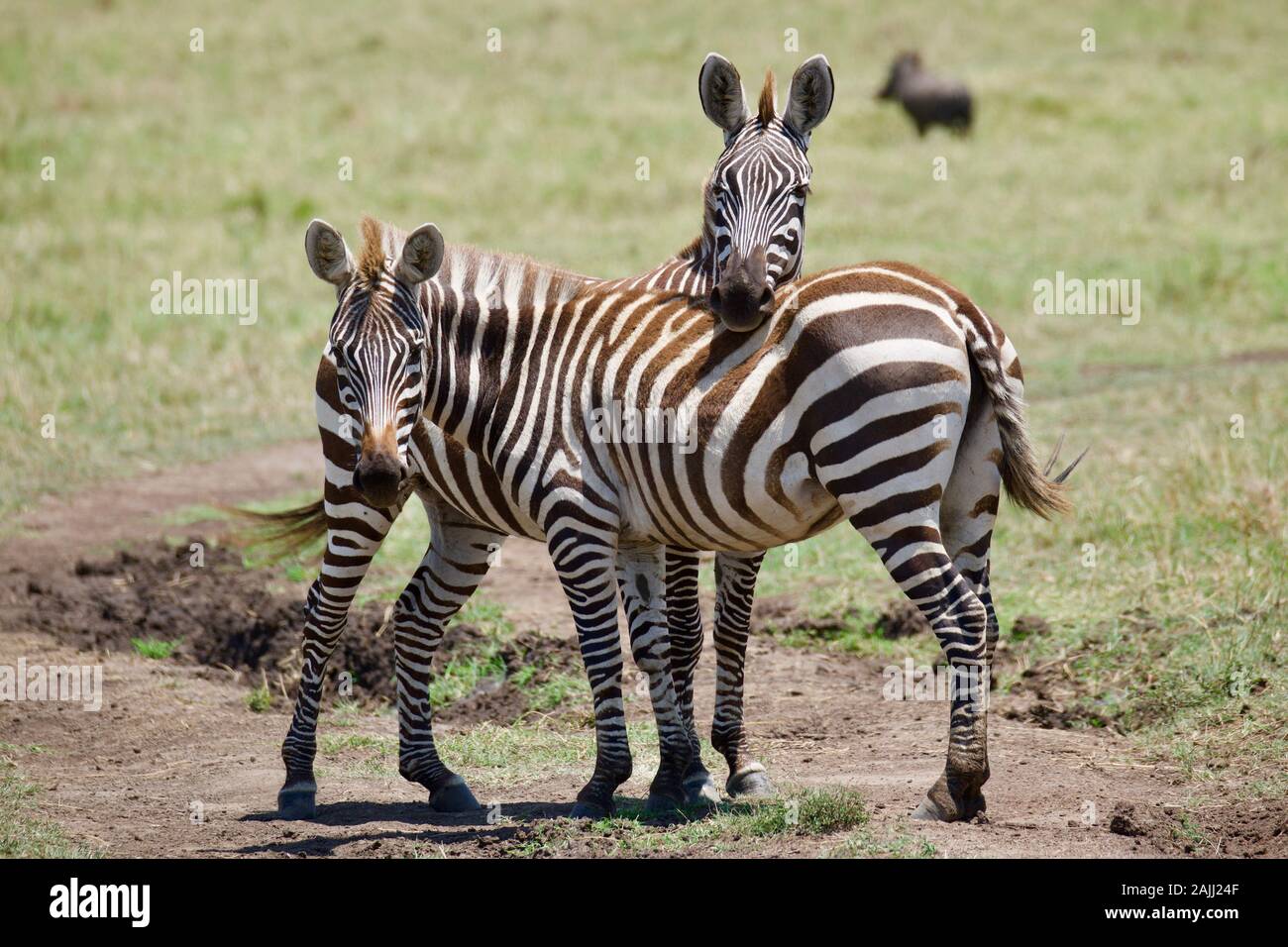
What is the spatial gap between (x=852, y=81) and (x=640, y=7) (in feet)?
25.3

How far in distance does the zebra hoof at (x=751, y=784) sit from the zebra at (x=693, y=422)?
38 centimetres

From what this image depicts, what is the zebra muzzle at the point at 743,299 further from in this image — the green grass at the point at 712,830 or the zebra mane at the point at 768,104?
the green grass at the point at 712,830

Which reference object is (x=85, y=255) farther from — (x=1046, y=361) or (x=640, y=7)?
(x=640, y=7)

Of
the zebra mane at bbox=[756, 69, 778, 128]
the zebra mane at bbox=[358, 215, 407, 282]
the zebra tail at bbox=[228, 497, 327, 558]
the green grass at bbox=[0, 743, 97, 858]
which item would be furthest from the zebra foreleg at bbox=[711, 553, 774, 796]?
the green grass at bbox=[0, 743, 97, 858]

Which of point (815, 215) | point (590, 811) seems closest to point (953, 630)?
point (590, 811)

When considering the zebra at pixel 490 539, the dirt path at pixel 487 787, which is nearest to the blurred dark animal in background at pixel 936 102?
the dirt path at pixel 487 787

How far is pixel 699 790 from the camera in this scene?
6.59 meters

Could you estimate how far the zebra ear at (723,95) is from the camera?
768cm

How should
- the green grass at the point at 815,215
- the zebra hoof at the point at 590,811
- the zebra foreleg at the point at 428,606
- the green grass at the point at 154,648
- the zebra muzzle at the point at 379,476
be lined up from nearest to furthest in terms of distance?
the zebra muzzle at the point at 379,476, the zebra hoof at the point at 590,811, the zebra foreleg at the point at 428,606, the green grass at the point at 815,215, the green grass at the point at 154,648

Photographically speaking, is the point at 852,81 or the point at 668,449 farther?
the point at 852,81

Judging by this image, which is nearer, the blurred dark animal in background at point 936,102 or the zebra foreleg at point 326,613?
the zebra foreleg at point 326,613

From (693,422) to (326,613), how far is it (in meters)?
2.27

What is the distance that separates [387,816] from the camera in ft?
22.6

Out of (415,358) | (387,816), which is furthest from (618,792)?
(415,358)
